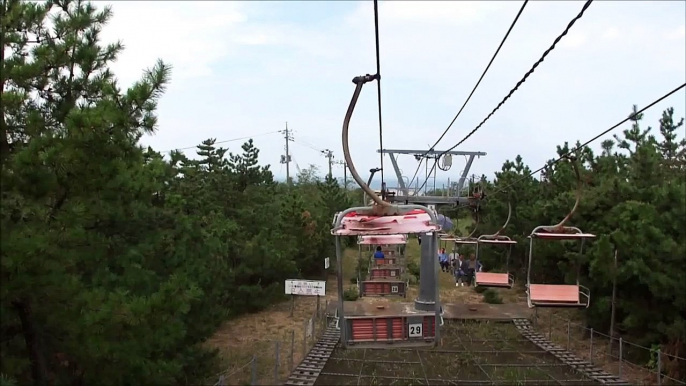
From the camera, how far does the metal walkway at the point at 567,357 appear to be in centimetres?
1048

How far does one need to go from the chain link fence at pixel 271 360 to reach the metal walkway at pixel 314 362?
0.22 meters

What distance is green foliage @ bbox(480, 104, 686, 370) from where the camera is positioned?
10.1m

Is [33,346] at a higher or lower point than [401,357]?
higher

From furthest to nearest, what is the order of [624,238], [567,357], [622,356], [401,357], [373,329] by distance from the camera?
1. [401,357]
2. [622,356]
3. [567,357]
4. [624,238]
5. [373,329]

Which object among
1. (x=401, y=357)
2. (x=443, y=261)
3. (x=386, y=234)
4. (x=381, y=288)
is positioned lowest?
(x=401, y=357)

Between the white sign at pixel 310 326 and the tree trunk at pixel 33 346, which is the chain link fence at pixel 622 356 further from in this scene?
the tree trunk at pixel 33 346

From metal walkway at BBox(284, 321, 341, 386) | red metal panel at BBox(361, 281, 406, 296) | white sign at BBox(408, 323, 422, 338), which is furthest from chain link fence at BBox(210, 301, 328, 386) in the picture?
white sign at BBox(408, 323, 422, 338)

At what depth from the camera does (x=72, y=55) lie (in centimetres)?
579

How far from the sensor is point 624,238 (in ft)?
34.3

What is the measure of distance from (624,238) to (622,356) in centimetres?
339

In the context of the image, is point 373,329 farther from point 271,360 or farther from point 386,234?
point 271,360

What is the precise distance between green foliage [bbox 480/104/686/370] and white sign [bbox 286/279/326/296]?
4.97 meters

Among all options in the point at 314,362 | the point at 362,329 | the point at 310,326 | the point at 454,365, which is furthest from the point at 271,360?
the point at 362,329

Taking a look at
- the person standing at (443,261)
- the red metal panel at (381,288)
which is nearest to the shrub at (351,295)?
the red metal panel at (381,288)
